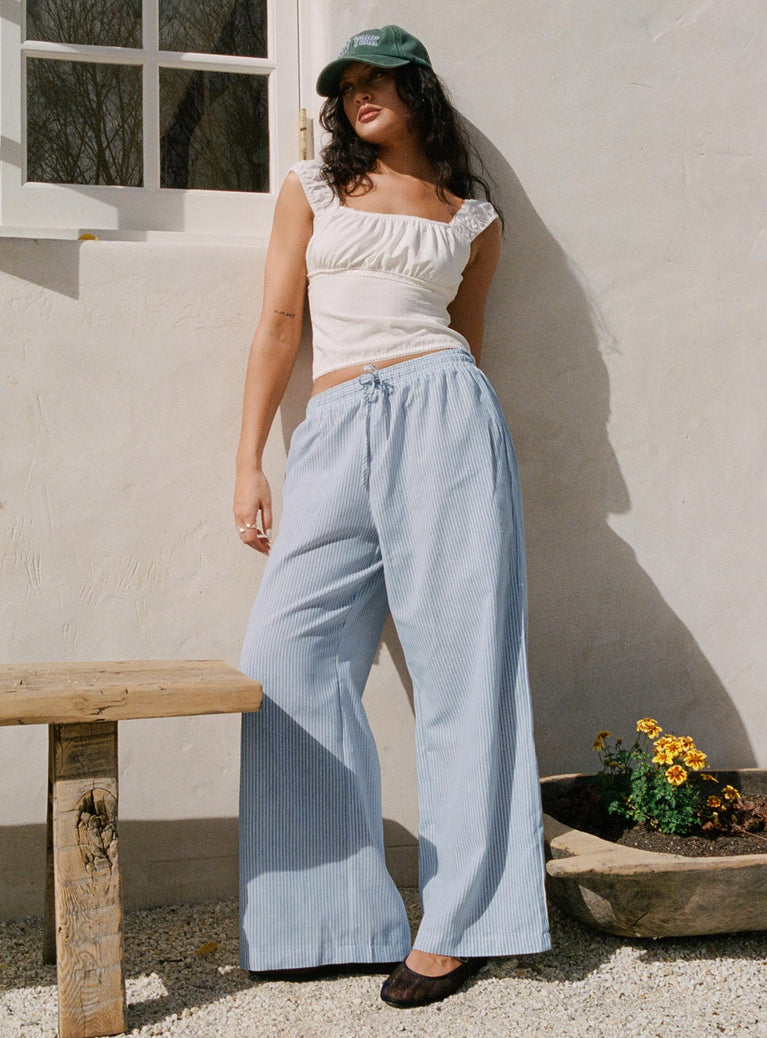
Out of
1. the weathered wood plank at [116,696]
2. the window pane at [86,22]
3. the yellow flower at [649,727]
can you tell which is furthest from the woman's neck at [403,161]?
the yellow flower at [649,727]

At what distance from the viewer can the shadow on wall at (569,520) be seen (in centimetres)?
270

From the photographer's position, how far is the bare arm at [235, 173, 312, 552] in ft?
7.60

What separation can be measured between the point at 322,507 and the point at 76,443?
0.66 metres

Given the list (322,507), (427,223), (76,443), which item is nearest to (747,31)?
(427,223)

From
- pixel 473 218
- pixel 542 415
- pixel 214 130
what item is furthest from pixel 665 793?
pixel 214 130

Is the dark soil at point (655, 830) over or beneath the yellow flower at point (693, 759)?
beneath

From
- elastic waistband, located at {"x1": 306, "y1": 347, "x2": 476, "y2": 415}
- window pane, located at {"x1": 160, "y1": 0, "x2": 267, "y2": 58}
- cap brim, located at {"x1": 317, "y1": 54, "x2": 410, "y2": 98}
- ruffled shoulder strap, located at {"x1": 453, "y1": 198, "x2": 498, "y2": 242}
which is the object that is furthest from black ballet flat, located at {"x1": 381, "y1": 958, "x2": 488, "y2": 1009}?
window pane, located at {"x1": 160, "y1": 0, "x2": 267, "y2": 58}

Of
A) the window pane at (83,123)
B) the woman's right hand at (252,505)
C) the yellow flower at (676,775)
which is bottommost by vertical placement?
the yellow flower at (676,775)

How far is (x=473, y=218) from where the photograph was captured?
242 cm

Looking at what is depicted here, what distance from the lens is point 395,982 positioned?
197cm

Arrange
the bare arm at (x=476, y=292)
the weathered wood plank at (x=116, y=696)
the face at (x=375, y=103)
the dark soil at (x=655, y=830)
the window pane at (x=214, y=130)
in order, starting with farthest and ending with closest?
the window pane at (x=214, y=130)
the bare arm at (x=476, y=292)
the face at (x=375, y=103)
the dark soil at (x=655, y=830)
the weathered wood plank at (x=116, y=696)

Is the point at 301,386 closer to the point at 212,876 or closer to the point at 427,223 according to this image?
the point at 427,223

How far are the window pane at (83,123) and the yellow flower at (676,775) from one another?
192 cm

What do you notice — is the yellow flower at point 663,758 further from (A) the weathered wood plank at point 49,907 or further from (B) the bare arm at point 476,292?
(A) the weathered wood plank at point 49,907
